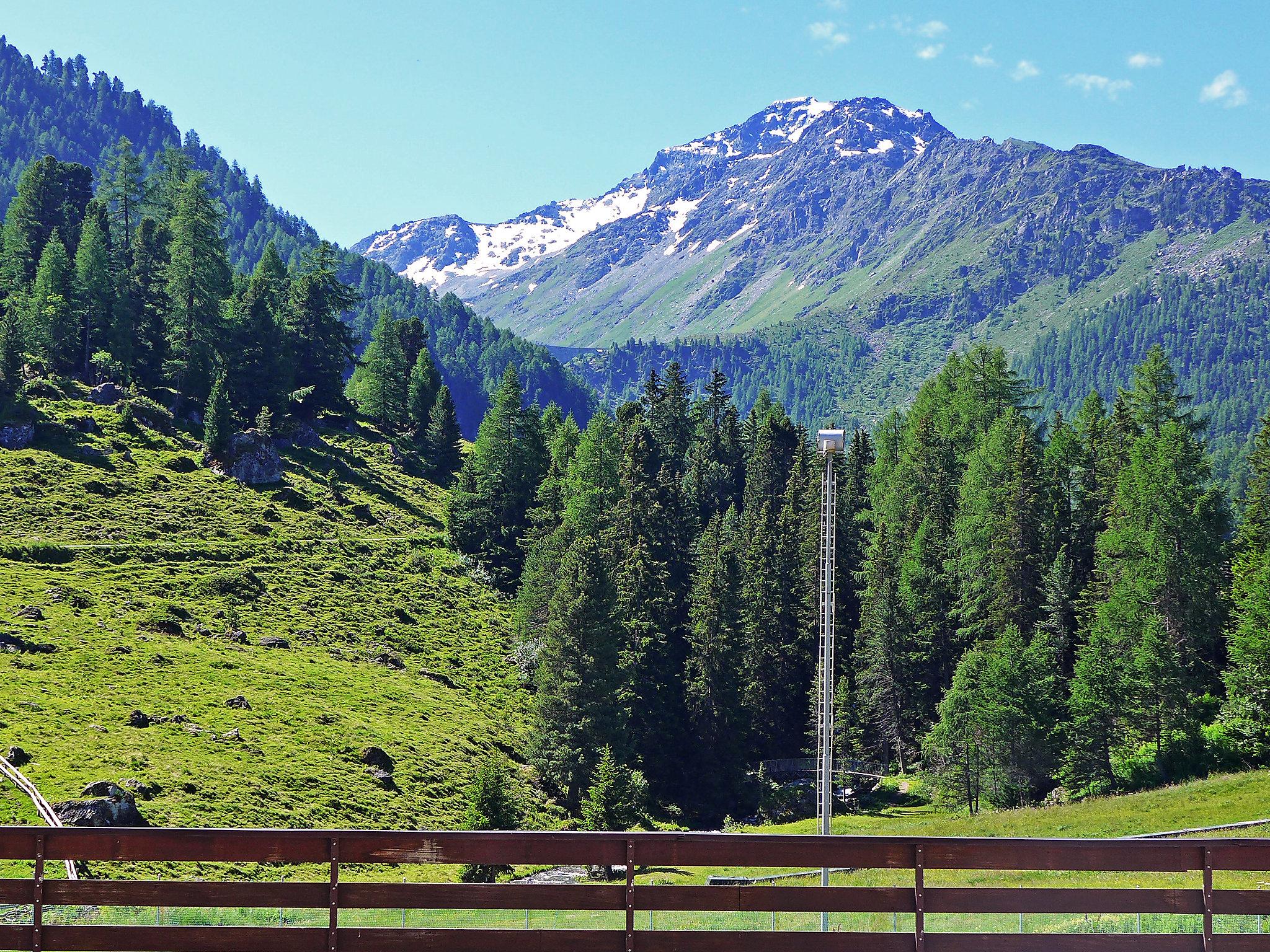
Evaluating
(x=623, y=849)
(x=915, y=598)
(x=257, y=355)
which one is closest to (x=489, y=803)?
(x=915, y=598)

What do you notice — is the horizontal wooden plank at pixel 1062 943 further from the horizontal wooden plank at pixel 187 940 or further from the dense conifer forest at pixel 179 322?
the dense conifer forest at pixel 179 322

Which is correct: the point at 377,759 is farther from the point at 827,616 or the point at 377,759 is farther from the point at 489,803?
the point at 827,616

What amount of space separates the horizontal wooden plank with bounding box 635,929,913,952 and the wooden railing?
16 millimetres

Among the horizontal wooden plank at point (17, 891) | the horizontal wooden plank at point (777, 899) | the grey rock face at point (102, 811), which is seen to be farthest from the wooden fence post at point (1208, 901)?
the grey rock face at point (102, 811)

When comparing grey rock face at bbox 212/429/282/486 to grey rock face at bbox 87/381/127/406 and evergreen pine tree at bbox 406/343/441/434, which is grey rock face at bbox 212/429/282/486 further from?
evergreen pine tree at bbox 406/343/441/434

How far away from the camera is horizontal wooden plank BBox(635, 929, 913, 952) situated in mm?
11039

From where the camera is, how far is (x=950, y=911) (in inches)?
438

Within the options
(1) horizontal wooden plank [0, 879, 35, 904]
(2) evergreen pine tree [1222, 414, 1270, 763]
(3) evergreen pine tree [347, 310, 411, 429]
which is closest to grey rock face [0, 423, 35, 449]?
(3) evergreen pine tree [347, 310, 411, 429]

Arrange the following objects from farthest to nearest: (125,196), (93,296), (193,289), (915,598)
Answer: (125,196) → (193,289) → (93,296) → (915,598)

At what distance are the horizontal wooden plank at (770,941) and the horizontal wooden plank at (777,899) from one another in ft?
0.79

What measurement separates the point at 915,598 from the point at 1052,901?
76.1m

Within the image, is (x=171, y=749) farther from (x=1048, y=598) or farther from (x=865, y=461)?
(x=865, y=461)

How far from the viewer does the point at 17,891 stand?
428 inches

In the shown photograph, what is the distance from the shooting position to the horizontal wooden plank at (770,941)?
11.0m
